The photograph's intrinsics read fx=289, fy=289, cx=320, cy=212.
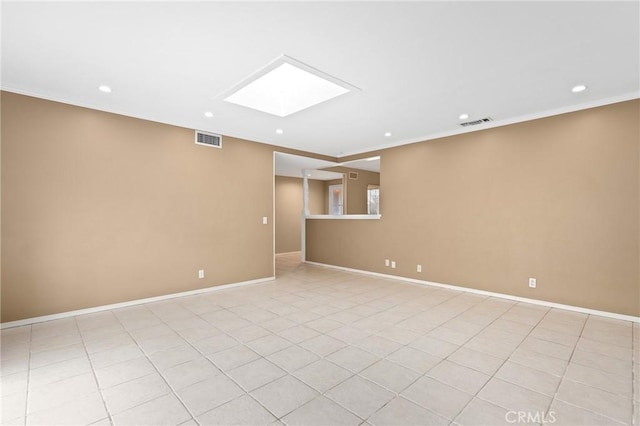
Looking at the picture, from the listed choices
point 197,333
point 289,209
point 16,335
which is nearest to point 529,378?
point 197,333

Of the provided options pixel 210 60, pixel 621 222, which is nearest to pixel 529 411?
pixel 621 222

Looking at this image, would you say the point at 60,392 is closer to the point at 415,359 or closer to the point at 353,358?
the point at 353,358

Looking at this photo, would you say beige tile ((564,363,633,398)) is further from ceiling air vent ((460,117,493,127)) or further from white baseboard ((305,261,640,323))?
ceiling air vent ((460,117,493,127))

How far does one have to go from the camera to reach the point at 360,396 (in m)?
1.98

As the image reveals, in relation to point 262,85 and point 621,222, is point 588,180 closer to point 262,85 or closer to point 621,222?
point 621,222

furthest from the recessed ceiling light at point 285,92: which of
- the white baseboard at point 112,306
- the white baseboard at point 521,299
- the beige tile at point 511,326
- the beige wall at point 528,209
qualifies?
the white baseboard at point 521,299

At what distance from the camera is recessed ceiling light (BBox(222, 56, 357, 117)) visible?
3.47m

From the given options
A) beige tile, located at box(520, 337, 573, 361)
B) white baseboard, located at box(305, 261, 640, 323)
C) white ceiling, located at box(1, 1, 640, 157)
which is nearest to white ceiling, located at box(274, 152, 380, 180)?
white ceiling, located at box(1, 1, 640, 157)

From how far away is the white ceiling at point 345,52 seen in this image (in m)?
2.00

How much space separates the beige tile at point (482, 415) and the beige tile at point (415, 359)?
0.45 m

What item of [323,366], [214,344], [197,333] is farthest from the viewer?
[197,333]

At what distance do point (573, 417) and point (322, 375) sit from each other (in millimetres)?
1594

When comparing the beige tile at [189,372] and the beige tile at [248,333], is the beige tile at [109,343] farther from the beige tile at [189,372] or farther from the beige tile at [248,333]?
the beige tile at [248,333]

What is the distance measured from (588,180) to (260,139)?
4.87 metres
